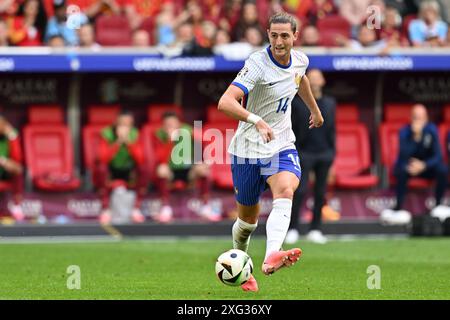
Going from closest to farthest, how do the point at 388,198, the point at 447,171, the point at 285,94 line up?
the point at 285,94 < the point at 447,171 < the point at 388,198

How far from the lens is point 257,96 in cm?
1045

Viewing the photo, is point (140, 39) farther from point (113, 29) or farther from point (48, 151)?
point (48, 151)

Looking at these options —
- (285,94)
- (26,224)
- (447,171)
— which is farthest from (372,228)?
(285,94)

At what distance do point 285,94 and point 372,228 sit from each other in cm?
915

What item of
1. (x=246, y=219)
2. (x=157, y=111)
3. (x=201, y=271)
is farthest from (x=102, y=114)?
(x=246, y=219)

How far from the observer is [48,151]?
2048 centimetres

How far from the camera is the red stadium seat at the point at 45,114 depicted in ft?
67.7

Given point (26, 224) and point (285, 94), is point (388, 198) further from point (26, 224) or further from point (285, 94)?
point (285, 94)

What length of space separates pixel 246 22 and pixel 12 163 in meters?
4.42

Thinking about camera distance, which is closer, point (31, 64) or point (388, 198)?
point (31, 64)

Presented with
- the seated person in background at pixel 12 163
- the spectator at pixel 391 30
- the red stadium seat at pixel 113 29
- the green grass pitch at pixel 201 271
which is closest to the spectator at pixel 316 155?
the green grass pitch at pixel 201 271

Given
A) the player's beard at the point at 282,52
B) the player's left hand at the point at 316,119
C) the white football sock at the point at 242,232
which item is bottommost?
the white football sock at the point at 242,232

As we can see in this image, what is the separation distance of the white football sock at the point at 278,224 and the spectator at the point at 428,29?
11164 mm

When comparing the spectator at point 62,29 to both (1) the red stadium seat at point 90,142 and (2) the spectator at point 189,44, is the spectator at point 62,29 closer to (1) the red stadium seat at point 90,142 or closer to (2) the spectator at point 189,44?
(2) the spectator at point 189,44
